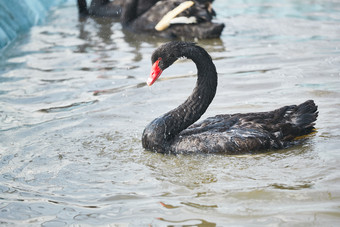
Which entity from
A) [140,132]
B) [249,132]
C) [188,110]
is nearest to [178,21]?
[140,132]

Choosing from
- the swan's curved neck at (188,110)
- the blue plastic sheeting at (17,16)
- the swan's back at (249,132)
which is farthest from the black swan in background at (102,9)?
the swan's back at (249,132)

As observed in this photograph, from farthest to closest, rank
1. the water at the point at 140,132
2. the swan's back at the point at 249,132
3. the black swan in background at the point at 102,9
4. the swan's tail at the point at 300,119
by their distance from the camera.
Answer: the black swan in background at the point at 102,9, the swan's tail at the point at 300,119, the swan's back at the point at 249,132, the water at the point at 140,132

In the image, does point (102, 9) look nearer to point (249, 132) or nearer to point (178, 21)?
point (178, 21)

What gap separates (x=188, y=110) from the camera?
194 inches

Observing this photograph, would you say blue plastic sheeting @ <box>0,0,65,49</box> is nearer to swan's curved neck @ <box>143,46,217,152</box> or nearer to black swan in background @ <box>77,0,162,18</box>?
black swan in background @ <box>77,0,162,18</box>

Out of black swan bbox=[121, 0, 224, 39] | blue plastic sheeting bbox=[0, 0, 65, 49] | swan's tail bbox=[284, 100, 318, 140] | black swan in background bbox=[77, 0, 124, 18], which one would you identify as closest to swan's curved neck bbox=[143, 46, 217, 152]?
swan's tail bbox=[284, 100, 318, 140]

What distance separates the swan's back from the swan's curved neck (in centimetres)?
8

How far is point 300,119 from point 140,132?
4.71ft

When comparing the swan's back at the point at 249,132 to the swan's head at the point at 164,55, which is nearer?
the swan's back at the point at 249,132

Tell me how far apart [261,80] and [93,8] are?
6.20 m

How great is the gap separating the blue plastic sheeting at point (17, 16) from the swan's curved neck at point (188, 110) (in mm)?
5291

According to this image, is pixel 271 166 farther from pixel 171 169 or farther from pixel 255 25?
pixel 255 25

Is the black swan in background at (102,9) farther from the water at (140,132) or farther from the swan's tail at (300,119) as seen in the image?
the swan's tail at (300,119)

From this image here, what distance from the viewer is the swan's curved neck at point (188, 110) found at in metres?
4.82
